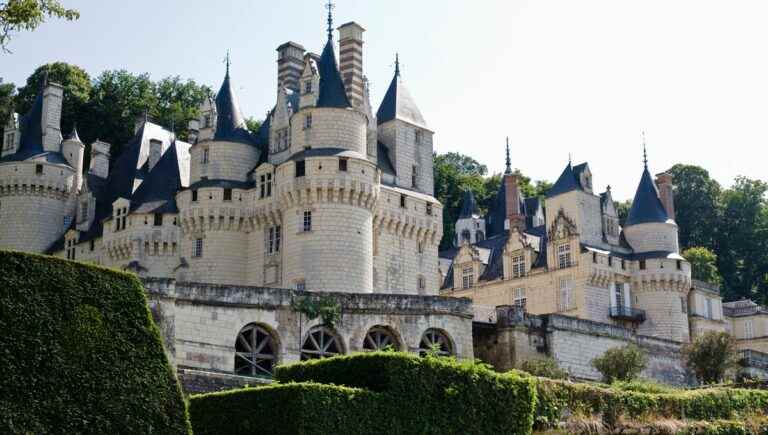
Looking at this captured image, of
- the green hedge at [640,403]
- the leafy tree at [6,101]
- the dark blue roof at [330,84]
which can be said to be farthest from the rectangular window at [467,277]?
the leafy tree at [6,101]

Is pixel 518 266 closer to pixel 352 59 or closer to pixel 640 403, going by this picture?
pixel 352 59

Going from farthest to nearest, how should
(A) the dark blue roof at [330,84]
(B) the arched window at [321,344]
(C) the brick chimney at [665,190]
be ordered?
(C) the brick chimney at [665,190], (A) the dark blue roof at [330,84], (B) the arched window at [321,344]

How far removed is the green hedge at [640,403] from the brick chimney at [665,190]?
2295 centimetres

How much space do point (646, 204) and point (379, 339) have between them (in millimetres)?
23810

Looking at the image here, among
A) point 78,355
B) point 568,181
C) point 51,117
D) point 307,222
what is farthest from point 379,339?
point 51,117

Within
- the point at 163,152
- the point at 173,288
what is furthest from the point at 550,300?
the point at 173,288

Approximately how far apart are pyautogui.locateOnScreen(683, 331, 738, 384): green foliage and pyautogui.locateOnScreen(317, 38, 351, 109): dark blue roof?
16360 millimetres

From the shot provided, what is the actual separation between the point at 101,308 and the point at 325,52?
28665 mm

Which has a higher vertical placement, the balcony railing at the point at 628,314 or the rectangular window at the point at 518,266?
the rectangular window at the point at 518,266

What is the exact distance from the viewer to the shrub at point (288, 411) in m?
22.3

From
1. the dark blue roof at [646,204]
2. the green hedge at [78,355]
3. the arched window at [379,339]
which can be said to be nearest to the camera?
the green hedge at [78,355]

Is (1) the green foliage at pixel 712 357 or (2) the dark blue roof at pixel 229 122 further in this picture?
(2) the dark blue roof at pixel 229 122

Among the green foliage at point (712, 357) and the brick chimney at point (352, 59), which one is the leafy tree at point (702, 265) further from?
the brick chimney at point (352, 59)

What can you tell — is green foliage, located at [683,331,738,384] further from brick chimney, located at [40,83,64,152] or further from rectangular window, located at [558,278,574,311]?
brick chimney, located at [40,83,64,152]
